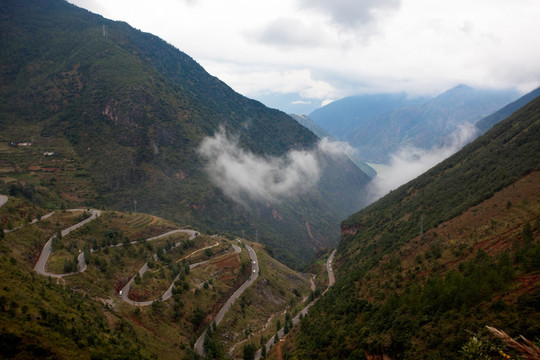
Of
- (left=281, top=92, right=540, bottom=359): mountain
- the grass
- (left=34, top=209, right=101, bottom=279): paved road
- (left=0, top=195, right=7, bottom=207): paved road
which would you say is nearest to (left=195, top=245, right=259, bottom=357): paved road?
the grass

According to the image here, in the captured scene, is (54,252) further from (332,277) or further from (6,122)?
(6,122)

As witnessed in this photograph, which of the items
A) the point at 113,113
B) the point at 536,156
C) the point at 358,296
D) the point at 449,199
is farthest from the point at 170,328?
the point at 113,113

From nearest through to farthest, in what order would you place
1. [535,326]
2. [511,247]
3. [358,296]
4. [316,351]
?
1. [535,326]
2. [511,247]
3. [316,351]
4. [358,296]

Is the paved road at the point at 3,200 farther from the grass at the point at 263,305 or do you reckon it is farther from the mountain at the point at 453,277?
the mountain at the point at 453,277

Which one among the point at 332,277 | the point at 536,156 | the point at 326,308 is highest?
the point at 536,156

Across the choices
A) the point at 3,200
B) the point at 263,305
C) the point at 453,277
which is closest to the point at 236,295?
the point at 263,305

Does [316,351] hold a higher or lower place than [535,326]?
lower

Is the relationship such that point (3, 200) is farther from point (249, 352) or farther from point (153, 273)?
point (249, 352)

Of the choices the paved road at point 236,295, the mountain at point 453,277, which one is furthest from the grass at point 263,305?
the mountain at point 453,277

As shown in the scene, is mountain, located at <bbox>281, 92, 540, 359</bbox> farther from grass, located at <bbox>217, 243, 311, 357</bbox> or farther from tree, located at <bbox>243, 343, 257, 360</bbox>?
grass, located at <bbox>217, 243, 311, 357</bbox>
